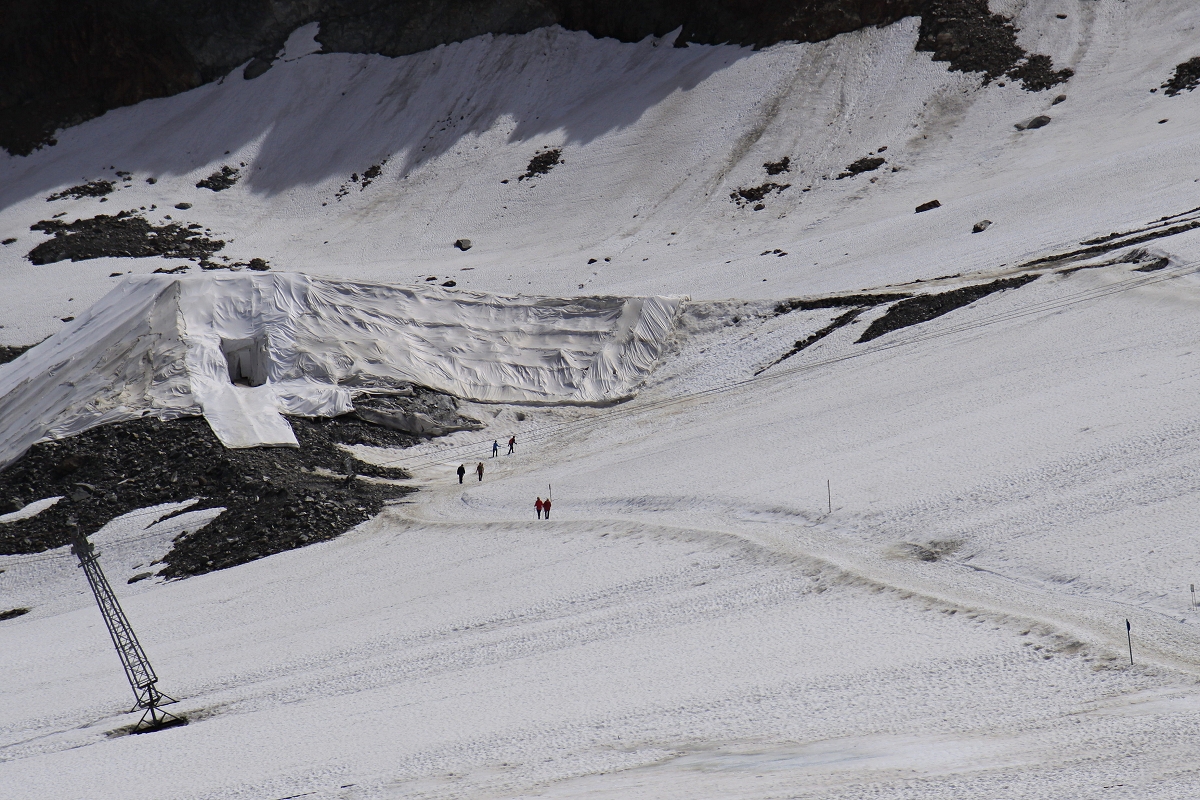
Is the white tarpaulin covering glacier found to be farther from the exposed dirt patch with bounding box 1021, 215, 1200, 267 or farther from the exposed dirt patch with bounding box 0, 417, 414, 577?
the exposed dirt patch with bounding box 1021, 215, 1200, 267

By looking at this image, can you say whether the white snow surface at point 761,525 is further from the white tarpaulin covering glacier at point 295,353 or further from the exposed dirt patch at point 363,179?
the exposed dirt patch at point 363,179

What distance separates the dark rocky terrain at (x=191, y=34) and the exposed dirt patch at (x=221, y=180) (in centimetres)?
1025

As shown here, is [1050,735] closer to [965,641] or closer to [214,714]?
[965,641]

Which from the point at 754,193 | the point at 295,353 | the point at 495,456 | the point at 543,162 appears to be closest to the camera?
the point at 495,456

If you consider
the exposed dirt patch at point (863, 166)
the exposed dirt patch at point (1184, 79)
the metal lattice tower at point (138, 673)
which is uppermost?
the exposed dirt patch at point (1184, 79)

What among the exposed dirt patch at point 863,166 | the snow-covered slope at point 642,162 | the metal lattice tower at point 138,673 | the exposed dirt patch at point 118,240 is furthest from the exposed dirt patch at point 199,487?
the exposed dirt patch at point 863,166

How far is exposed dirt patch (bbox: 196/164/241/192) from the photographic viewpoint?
2697 inches

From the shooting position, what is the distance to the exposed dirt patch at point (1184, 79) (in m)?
56.8

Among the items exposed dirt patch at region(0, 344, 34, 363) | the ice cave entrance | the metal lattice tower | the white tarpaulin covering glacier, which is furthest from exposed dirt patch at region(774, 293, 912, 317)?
exposed dirt patch at region(0, 344, 34, 363)

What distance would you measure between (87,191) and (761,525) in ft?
190

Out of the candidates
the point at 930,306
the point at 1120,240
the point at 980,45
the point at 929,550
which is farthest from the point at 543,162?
the point at 929,550

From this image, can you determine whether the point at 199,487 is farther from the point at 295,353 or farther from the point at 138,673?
the point at 138,673

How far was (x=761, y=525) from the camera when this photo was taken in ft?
79.2

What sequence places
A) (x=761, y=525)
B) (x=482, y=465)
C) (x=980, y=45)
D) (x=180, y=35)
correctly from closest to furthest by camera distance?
1. (x=761, y=525)
2. (x=482, y=465)
3. (x=980, y=45)
4. (x=180, y=35)
